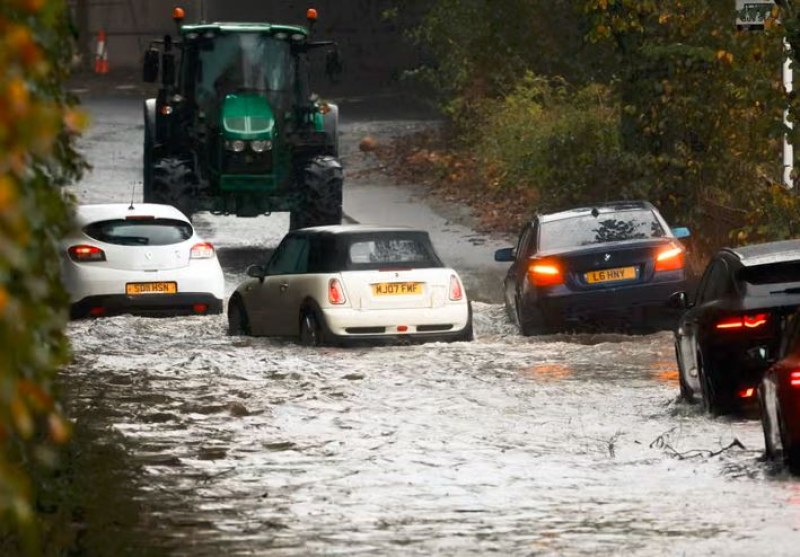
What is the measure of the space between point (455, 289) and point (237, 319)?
3.52m

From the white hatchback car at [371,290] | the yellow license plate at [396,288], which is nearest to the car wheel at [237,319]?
the white hatchback car at [371,290]

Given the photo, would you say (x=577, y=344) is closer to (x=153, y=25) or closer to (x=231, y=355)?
(x=231, y=355)

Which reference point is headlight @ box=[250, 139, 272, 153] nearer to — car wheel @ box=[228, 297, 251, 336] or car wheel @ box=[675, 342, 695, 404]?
car wheel @ box=[228, 297, 251, 336]

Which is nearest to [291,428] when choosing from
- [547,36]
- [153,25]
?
[547,36]

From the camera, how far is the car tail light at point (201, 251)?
83.6 feet

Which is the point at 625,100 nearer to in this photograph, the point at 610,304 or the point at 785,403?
the point at 610,304

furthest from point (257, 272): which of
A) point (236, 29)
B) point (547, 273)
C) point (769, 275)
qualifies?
point (769, 275)

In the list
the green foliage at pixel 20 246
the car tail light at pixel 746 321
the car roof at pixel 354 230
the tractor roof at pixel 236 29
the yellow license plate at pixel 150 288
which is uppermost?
the green foliage at pixel 20 246

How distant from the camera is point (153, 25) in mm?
64812

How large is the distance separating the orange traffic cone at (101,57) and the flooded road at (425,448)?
3978 cm

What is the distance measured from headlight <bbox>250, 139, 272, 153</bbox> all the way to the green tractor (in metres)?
0.01

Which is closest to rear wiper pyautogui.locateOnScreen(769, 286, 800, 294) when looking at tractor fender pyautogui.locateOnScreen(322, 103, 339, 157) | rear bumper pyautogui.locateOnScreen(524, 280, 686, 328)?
rear bumper pyautogui.locateOnScreen(524, 280, 686, 328)

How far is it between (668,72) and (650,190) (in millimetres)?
1812

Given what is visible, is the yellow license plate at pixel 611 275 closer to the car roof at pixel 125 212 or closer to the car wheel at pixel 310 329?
the car wheel at pixel 310 329
